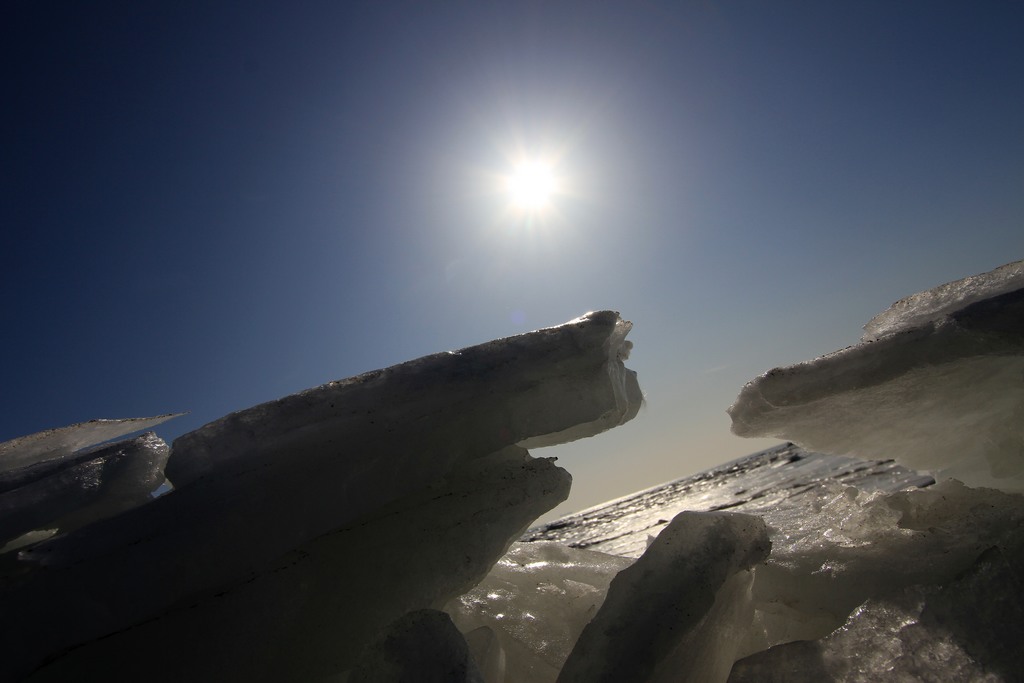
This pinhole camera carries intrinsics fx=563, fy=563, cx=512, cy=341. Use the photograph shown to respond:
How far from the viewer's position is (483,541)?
2264 mm

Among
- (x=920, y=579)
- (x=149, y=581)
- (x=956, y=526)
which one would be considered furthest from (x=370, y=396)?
(x=956, y=526)

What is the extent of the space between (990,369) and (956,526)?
29.1 inches

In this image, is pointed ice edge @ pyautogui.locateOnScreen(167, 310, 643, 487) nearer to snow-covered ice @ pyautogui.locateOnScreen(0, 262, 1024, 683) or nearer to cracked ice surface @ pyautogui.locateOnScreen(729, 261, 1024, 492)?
snow-covered ice @ pyautogui.locateOnScreen(0, 262, 1024, 683)

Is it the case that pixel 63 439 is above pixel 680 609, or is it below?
above

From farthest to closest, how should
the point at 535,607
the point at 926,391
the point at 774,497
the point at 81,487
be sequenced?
1. the point at 774,497
2. the point at 535,607
3. the point at 926,391
4. the point at 81,487

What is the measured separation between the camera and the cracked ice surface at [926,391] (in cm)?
217

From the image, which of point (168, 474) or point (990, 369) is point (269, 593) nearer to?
point (168, 474)

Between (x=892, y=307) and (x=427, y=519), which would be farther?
(x=892, y=307)

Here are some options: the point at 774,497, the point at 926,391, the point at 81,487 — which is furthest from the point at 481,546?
the point at 774,497

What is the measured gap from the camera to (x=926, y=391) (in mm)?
2512

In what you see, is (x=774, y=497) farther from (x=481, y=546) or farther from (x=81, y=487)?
(x=81, y=487)

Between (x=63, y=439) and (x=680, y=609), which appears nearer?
(x=680, y=609)

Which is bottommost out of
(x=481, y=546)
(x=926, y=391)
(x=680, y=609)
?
(x=680, y=609)

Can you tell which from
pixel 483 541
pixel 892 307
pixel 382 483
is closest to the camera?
pixel 382 483
